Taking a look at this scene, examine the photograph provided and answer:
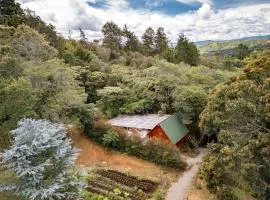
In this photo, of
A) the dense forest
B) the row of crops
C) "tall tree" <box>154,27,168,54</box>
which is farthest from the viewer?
"tall tree" <box>154,27,168,54</box>

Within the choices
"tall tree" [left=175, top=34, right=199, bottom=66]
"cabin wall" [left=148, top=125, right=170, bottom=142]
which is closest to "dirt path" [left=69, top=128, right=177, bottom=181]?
"cabin wall" [left=148, top=125, right=170, bottom=142]

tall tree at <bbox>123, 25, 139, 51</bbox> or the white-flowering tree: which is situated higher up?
tall tree at <bbox>123, 25, 139, 51</bbox>

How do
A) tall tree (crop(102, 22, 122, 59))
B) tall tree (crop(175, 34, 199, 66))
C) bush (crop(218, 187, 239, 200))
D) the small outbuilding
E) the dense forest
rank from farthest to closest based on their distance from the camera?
tall tree (crop(102, 22, 122, 59)) < tall tree (crop(175, 34, 199, 66)) < the small outbuilding < bush (crop(218, 187, 239, 200)) < the dense forest

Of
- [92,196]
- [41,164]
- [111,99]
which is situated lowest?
[92,196]

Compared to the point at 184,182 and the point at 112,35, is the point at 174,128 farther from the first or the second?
the point at 112,35

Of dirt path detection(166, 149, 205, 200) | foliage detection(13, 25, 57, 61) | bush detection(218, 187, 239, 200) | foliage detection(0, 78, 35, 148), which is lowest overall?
dirt path detection(166, 149, 205, 200)

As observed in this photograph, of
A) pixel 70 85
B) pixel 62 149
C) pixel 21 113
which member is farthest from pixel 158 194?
pixel 70 85

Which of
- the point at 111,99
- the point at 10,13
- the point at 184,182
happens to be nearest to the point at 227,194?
the point at 184,182

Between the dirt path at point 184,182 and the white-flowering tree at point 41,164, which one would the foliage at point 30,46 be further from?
the white-flowering tree at point 41,164

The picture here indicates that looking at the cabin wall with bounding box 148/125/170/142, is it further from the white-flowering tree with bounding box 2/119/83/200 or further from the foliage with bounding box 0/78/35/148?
the white-flowering tree with bounding box 2/119/83/200
